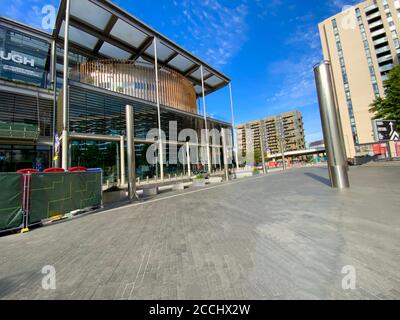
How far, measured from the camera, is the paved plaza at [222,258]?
7.63 feet

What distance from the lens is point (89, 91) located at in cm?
2056

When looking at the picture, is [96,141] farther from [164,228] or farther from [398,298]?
[398,298]

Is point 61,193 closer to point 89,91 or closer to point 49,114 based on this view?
point 89,91

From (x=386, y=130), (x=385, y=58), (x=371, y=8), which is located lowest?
(x=386, y=130)

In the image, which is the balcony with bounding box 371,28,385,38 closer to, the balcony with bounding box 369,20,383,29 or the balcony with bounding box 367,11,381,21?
the balcony with bounding box 369,20,383,29

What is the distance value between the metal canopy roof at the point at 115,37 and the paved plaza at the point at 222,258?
25945 mm

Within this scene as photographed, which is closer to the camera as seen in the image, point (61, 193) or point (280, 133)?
point (61, 193)

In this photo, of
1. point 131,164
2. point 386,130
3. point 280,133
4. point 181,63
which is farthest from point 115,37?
point 280,133

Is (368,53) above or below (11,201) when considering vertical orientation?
above

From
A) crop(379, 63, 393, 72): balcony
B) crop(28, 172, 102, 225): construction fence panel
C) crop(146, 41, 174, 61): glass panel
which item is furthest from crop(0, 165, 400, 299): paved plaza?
crop(379, 63, 393, 72): balcony

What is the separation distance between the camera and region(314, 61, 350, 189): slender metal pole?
9000 millimetres

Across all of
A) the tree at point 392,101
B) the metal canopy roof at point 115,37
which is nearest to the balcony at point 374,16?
the tree at point 392,101

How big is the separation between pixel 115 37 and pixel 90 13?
16.5 ft
